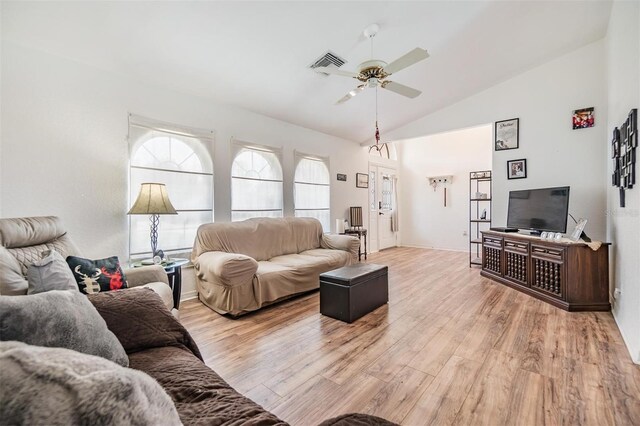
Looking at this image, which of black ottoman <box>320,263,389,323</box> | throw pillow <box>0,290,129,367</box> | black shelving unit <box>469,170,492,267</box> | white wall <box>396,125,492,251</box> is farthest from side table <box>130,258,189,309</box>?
white wall <box>396,125,492,251</box>

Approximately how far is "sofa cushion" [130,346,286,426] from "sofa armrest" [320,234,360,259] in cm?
322

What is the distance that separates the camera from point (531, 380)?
1773 mm

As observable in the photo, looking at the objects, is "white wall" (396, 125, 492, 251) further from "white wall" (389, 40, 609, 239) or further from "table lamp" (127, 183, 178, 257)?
"table lamp" (127, 183, 178, 257)

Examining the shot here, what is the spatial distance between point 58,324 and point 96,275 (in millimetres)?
1227

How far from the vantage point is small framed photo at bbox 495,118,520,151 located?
13.9 ft

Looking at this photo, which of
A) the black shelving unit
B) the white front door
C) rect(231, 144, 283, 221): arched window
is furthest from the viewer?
the white front door

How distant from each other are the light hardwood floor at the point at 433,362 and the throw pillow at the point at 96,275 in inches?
32.8

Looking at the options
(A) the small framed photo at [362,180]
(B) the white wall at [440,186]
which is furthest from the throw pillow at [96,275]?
(B) the white wall at [440,186]

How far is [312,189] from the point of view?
5.20m

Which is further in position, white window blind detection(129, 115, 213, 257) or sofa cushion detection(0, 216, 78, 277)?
white window blind detection(129, 115, 213, 257)

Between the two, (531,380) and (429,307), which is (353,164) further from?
(531,380)

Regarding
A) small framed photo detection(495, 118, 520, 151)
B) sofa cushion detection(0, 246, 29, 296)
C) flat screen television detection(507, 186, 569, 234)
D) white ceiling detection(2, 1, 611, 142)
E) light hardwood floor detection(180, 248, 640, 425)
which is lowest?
light hardwood floor detection(180, 248, 640, 425)

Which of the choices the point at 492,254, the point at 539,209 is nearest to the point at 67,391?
the point at 539,209

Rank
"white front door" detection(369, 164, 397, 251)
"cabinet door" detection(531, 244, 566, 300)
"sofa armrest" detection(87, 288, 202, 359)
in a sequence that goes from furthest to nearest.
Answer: "white front door" detection(369, 164, 397, 251) < "cabinet door" detection(531, 244, 566, 300) < "sofa armrest" detection(87, 288, 202, 359)
